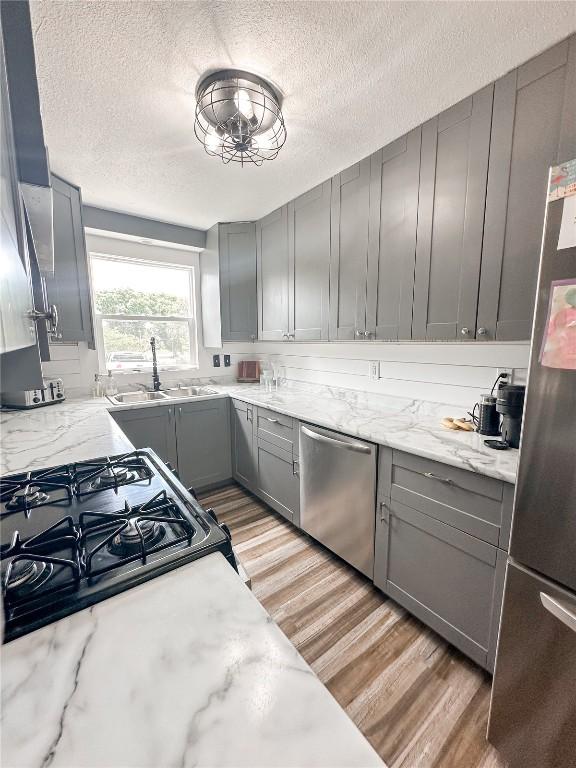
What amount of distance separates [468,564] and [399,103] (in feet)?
6.72

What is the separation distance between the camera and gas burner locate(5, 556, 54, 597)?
1.87 feet

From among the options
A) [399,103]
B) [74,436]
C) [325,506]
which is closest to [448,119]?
[399,103]

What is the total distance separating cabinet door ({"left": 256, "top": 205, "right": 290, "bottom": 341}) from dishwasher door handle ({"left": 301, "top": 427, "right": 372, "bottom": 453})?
98 centimetres

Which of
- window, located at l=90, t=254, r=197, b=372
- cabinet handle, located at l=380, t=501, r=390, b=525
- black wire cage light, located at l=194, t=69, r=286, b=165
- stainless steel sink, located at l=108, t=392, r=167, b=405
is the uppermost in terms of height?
black wire cage light, located at l=194, t=69, r=286, b=165

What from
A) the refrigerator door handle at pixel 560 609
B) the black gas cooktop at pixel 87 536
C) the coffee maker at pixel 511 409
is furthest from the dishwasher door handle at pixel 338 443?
the black gas cooktop at pixel 87 536

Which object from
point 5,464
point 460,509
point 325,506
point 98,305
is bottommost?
point 325,506

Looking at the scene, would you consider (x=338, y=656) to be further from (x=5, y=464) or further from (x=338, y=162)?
(x=338, y=162)

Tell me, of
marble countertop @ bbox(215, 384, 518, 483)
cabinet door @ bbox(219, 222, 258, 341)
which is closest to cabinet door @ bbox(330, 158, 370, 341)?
marble countertop @ bbox(215, 384, 518, 483)

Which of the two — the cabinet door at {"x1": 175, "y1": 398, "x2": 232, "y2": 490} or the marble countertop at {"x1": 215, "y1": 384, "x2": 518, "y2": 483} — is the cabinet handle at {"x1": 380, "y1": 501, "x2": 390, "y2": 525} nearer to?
the marble countertop at {"x1": 215, "y1": 384, "x2": 518, "y2": 483}

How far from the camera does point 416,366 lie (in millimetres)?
2059

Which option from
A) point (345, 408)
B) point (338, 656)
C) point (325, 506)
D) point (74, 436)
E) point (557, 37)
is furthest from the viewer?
point (345, 408)

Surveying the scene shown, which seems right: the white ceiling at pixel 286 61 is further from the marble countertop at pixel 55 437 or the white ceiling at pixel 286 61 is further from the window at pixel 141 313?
the marble countertop at pixel 55 437

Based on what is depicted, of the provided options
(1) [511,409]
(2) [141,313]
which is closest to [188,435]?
(2) [141,313]

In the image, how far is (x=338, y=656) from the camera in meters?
1.40
